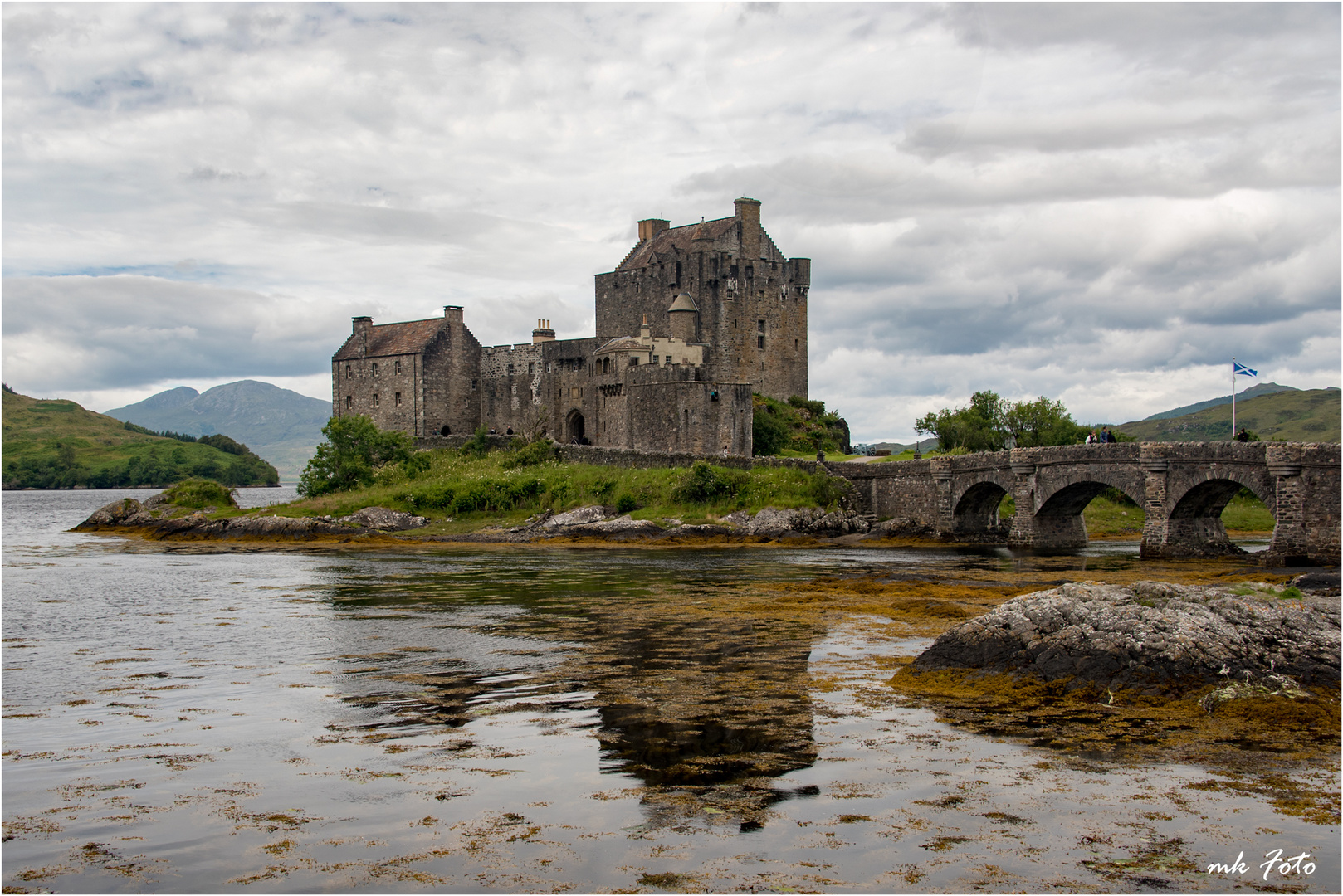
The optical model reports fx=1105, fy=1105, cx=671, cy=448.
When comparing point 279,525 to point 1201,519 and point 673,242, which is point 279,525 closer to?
point 673,242

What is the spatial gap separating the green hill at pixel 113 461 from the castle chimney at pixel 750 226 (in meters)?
99.4

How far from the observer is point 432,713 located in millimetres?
14047

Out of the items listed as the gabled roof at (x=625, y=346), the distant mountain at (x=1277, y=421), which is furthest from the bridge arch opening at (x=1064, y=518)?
the distant mountain at (x=1277, y=421)

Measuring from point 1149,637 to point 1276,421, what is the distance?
173789mm

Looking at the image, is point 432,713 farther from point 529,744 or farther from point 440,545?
point 440,545

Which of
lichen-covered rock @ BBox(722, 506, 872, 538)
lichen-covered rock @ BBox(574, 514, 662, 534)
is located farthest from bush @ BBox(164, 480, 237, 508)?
lichen-covered rock @ BBox(722, 506, 872, 538)

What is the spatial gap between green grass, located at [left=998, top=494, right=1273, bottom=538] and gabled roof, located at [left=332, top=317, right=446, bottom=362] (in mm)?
39925

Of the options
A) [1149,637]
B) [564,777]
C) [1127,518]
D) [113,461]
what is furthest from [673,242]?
[113,461]

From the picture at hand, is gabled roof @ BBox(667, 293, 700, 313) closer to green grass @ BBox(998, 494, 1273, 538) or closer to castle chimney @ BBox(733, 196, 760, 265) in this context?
castle chimney @ BBox(733, 196, 760, 265)

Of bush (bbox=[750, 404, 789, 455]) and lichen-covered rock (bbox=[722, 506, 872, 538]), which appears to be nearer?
lichen-covered rock (bbox=[722, 506, 872, 538])

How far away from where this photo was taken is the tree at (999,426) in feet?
223

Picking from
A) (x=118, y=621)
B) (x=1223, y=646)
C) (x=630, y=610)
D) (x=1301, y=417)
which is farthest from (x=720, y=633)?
(x=1301, y=417)

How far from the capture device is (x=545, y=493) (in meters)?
56.2

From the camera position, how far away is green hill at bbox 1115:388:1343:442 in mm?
150750
